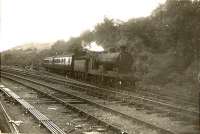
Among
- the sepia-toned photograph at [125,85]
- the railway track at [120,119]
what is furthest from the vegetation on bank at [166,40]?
the railway track at [120,119]

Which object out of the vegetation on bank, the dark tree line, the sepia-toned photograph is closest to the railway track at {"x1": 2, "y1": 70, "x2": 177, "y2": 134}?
the sepia-toned photograph

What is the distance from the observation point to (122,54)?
2156cm

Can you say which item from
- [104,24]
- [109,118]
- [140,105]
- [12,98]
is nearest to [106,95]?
[140,105]

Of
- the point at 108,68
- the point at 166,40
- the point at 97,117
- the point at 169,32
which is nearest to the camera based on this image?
the point at 97,117

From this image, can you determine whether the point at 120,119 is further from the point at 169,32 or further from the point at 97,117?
the point at 169,32

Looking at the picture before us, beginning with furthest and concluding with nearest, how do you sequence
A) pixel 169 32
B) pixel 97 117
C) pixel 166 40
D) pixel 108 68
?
pixel 166 40 → pixel 169 32 → pixel 108 68 → pixel 97 117

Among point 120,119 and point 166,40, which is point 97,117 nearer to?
point 120,119

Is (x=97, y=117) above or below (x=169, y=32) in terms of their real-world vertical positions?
below

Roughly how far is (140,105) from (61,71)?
2641 cm

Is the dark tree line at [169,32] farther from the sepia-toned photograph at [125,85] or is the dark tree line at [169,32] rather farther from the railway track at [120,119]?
the railway track at [120,119]

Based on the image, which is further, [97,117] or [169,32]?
[169,32]

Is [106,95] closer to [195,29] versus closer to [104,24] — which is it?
[195,29]

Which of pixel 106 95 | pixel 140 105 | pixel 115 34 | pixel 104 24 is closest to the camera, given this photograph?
pixel 140 105

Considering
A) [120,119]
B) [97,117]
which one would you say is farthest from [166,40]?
[97,117]
